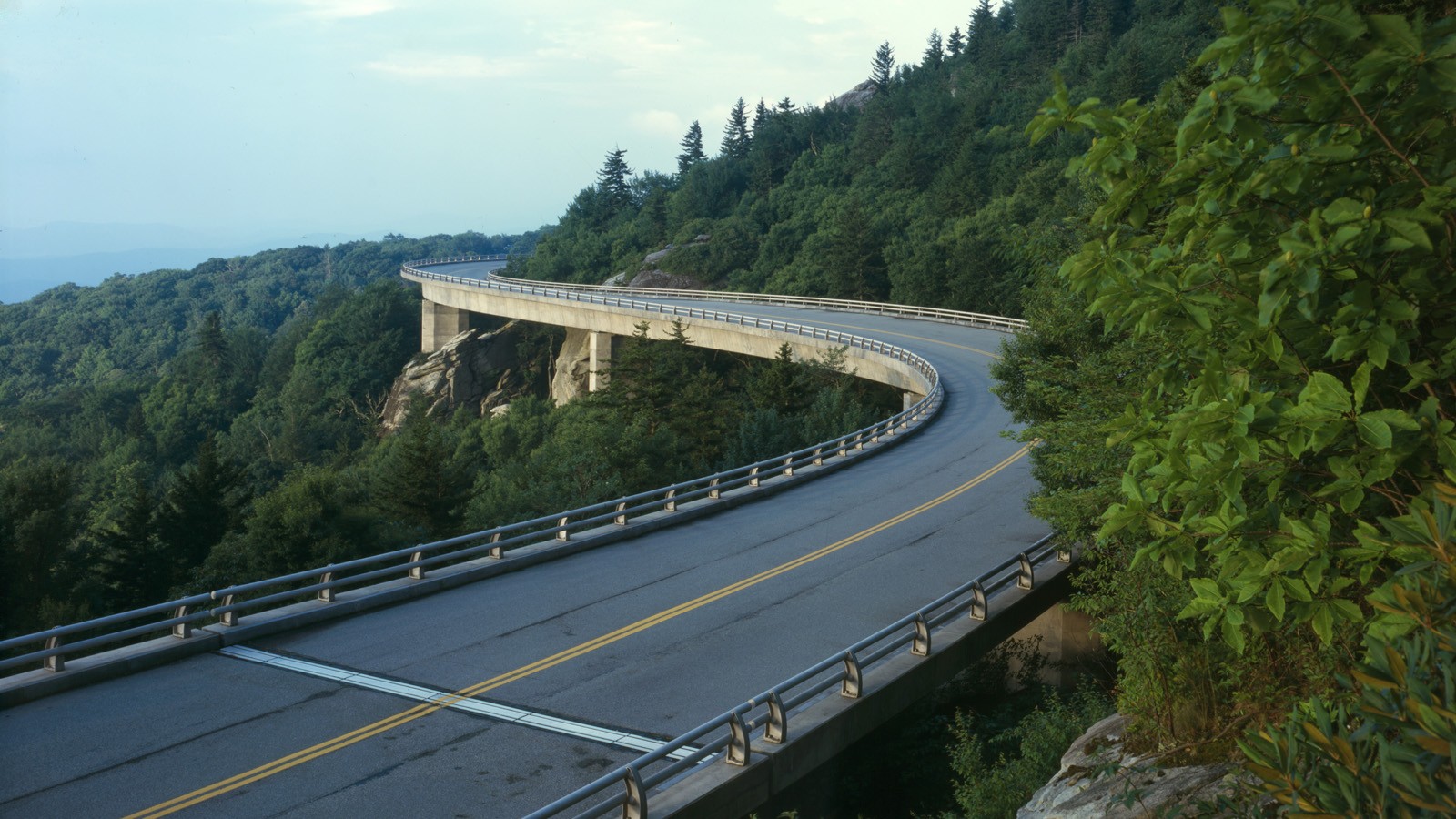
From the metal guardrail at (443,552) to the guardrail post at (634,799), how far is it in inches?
237

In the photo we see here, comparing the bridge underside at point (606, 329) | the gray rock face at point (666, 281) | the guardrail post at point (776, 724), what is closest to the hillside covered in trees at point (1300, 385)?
the guardrail post at point (776, 724)

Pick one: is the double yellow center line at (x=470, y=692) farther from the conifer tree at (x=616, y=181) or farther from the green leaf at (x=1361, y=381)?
the conifer tree at (x=616, y=181)

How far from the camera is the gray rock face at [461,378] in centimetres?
8631

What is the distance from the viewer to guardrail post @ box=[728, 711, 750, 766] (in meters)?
10.7

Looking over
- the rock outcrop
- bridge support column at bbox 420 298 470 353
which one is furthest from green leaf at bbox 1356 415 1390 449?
bridge support column at bbox 420 298 470 353

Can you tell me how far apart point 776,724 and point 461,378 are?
80556mm

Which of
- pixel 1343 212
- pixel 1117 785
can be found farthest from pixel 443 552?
pixel 1343 212

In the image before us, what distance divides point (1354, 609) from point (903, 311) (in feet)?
214

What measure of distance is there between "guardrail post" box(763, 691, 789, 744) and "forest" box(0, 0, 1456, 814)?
254 cm

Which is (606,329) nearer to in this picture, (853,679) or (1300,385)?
(853,679)

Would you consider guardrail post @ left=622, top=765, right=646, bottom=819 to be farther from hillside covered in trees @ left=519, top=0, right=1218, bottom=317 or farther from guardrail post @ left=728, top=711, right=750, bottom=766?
hillside covered in trees @ left=519, top=0, right=1218, bottom=317

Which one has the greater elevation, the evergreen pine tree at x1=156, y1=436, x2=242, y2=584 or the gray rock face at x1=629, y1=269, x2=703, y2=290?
the gray rock face at x1=629, y1=269, x2=703, y2=290

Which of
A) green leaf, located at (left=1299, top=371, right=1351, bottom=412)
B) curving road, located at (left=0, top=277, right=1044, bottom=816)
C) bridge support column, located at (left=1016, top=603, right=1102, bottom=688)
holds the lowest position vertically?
bridge support column, located at (left=1016, top=603, right=1102, bottom=688)

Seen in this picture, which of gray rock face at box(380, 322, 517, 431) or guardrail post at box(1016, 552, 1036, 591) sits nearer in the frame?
guardrail post at box(1016, 552, 1036, 591)
